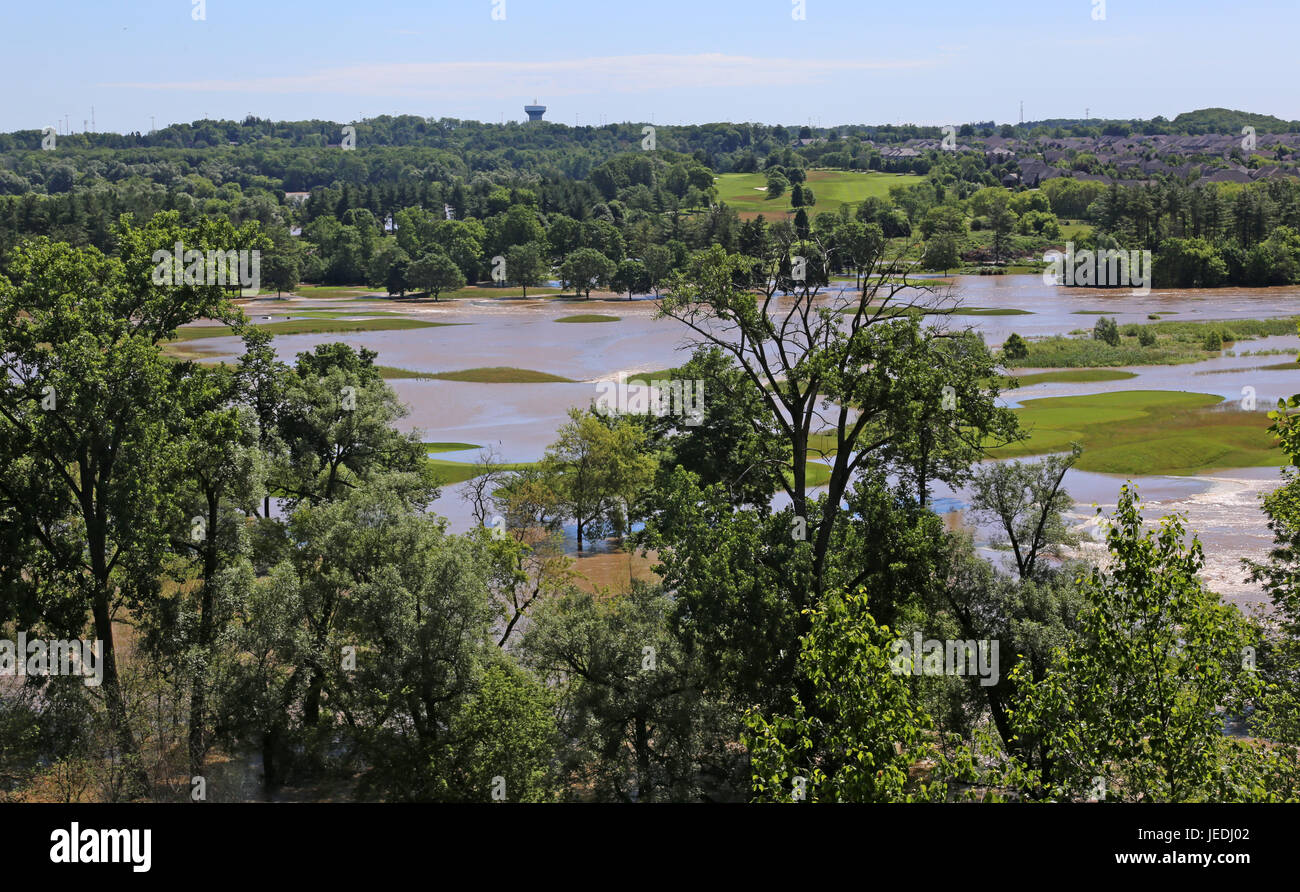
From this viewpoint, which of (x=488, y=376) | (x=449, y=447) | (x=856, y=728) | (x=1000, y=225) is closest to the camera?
(x=856, y=728)

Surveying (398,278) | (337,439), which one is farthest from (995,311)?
(337,439)

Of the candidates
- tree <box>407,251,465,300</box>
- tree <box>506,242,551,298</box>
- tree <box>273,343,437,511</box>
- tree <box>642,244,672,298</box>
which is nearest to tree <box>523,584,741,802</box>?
tree <box>273,343,437,511</box>

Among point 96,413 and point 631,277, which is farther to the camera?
point 631,277

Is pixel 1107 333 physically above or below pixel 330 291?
below

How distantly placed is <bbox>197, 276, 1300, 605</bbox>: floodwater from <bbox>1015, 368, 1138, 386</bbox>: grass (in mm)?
1450

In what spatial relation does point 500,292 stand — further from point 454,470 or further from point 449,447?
point 454,470

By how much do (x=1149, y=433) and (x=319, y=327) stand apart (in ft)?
254

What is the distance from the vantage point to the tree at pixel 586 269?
14912 centimetres

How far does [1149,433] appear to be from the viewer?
6278 cm

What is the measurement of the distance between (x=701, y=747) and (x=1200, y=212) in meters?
161

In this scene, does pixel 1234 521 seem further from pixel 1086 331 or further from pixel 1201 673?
pixel 1086 331

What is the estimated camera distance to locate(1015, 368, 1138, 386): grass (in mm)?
81312

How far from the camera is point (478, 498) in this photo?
144 ft
